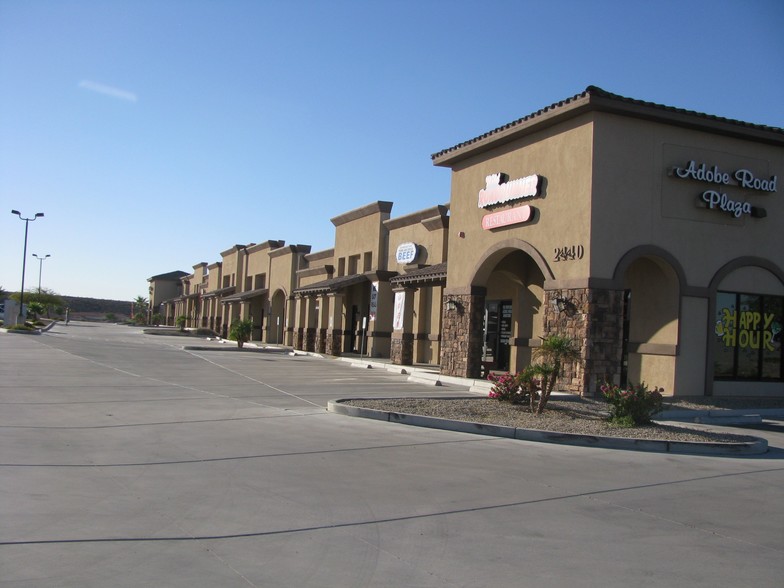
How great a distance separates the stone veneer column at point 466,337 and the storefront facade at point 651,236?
86.8 inches

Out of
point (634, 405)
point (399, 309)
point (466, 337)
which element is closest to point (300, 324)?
point (399, 309)

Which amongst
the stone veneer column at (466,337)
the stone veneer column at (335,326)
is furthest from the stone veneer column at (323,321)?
the stone veneer column at (466,337)

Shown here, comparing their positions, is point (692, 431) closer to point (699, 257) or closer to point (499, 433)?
point (499, 433)

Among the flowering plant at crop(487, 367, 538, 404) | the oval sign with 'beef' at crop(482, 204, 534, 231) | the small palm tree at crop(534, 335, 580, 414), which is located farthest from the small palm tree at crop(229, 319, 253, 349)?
the small palm tree at crop(534, 335, 580, 414)

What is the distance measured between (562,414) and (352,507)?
858 cm

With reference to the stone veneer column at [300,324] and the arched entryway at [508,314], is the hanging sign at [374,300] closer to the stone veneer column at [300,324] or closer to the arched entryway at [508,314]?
the stone veneer column at [300,324]

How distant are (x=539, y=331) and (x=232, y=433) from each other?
41.6 ft

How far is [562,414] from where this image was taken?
50.3ft

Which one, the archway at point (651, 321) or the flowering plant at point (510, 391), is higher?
the archway at point (651, 321)

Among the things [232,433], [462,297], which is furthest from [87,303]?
[232,433]

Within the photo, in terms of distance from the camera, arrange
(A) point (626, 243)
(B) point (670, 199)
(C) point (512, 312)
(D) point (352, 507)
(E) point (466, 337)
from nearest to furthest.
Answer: (D) point (352, 507)
(A) point (626, 243)
(B) point (670, 199)
(E) point (466, 337)
(C) point (512, 312)

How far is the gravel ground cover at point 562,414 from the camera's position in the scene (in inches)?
516

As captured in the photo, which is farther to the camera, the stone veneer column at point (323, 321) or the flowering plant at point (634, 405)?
the stone veneer column at point (323, 321)

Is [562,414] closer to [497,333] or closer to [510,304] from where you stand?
[510,304]
